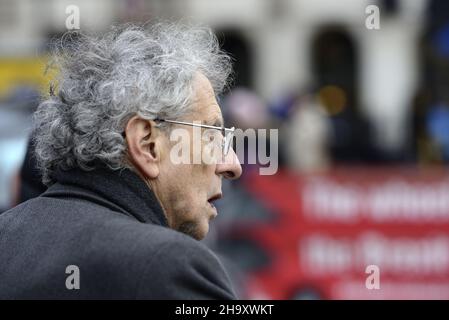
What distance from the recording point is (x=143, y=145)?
3.20 meters

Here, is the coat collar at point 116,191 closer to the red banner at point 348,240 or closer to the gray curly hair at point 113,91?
the gray curly hair at point 113,91

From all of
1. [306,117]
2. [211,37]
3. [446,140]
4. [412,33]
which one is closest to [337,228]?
[446,140]

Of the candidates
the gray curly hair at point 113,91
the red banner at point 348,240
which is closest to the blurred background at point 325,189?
the red banner at point 348,240

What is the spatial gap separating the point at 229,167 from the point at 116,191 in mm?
452

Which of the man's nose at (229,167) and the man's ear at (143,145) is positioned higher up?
the man's ear at (143,145)

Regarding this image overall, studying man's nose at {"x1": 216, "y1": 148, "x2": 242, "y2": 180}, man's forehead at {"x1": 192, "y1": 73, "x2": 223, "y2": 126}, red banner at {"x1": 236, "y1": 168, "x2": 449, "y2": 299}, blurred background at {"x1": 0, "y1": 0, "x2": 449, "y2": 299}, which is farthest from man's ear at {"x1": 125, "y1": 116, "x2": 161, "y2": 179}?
red banner at {"x1": 236, "y1": 168, "x2": 449, "y2": 299}

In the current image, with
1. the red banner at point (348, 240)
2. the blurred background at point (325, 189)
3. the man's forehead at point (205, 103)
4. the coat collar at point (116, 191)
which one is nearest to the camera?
the coat collar at point (116, 191)

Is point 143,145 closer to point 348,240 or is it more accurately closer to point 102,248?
point 102,248

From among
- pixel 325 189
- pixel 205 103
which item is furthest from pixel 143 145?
pixel 325 189

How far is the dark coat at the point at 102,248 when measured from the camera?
281 centimetres

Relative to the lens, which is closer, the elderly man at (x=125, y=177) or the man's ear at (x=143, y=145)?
the elderly man at (x=125, y=177)

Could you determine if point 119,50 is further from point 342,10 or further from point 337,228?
point 342,10

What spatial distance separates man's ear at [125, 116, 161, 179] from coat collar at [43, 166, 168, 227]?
4 cm

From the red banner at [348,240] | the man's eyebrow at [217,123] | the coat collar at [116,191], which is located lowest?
the red banner at [348,240]
